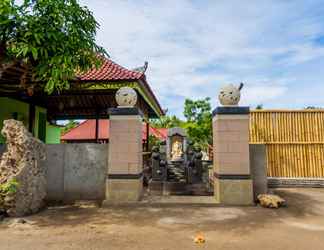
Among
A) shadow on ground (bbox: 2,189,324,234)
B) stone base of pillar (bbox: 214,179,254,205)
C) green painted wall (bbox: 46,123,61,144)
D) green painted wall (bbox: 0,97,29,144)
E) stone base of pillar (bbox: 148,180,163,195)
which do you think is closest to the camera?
shadow on ground (bbox: 2,189,324,234)

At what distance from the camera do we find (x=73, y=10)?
4.84 m

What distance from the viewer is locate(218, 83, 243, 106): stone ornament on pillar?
5.81 meters

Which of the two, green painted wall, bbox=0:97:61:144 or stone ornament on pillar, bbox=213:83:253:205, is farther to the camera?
green painted wall, bbox=0:97:61:144

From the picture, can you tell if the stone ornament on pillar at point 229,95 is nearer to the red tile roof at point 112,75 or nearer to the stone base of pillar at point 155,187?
the red tile roof at point 112,75

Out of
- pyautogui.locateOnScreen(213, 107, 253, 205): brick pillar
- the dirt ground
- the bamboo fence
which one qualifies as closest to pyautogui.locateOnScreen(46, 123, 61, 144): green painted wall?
the dirt ground

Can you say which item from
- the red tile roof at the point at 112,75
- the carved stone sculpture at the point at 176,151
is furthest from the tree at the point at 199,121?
the red tile roof at the point at 112,75

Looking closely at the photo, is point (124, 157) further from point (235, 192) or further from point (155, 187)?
point (235, 192)

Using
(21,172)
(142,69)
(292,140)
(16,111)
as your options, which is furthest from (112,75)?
(292,140)

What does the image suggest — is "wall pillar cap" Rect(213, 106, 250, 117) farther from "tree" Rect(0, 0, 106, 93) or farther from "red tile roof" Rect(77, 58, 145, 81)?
"tree" Rect(0, 0, 106, 93)

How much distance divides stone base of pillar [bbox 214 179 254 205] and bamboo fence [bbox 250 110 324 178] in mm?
2968

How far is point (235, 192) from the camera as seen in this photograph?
5.61 m

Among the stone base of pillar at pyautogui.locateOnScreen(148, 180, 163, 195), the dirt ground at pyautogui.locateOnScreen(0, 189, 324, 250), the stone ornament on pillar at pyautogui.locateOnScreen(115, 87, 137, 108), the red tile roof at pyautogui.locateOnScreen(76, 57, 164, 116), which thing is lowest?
the dirt ground at pyautogui.locateOnScreen(0, 189, 324, 250)

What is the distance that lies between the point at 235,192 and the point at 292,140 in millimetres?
3718

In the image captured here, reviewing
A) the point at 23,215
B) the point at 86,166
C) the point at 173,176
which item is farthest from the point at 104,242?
the point at 173,176
